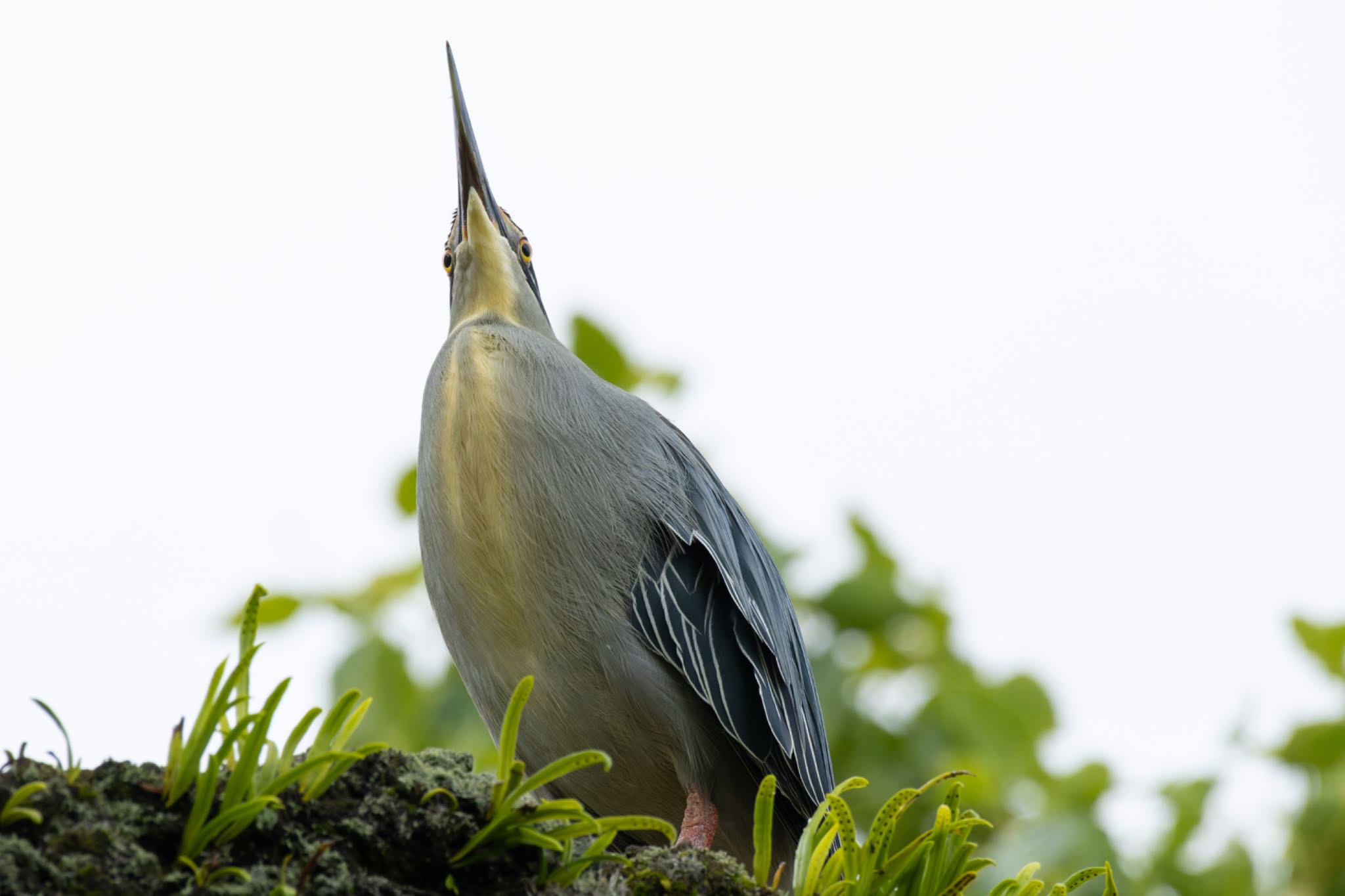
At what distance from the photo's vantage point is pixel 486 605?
283 centimetres

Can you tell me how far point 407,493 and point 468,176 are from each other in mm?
1413

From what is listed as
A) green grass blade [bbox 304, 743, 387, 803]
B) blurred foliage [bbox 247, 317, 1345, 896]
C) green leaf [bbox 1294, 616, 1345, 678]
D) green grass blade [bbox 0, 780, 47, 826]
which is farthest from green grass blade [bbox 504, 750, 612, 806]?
green leaf [bbox 1294, 616, 1345, 678]

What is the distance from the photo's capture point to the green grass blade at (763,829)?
82.3 inches

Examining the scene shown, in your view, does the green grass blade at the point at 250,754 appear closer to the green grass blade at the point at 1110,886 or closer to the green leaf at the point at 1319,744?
the green grass blade at the point at 1110,886

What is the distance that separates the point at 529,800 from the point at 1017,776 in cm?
316

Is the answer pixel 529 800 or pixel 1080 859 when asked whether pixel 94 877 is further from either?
pixel 1080 859

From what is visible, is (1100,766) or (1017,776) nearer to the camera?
(1100,766)

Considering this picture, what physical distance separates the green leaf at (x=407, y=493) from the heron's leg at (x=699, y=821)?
8.27ft

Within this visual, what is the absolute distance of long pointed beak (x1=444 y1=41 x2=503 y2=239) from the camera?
4.23 metres

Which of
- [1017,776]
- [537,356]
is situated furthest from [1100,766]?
[537,356]

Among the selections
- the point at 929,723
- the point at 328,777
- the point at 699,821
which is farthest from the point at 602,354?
the point at 328,777

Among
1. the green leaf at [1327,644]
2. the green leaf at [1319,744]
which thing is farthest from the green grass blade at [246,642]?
the green leaf at [1327,644]

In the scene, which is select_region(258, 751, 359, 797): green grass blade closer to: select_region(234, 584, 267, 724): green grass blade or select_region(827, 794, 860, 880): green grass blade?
select_region(234, 584, 267, 724): green grass blade

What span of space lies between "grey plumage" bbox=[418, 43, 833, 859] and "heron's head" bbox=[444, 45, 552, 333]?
774 millimetres
